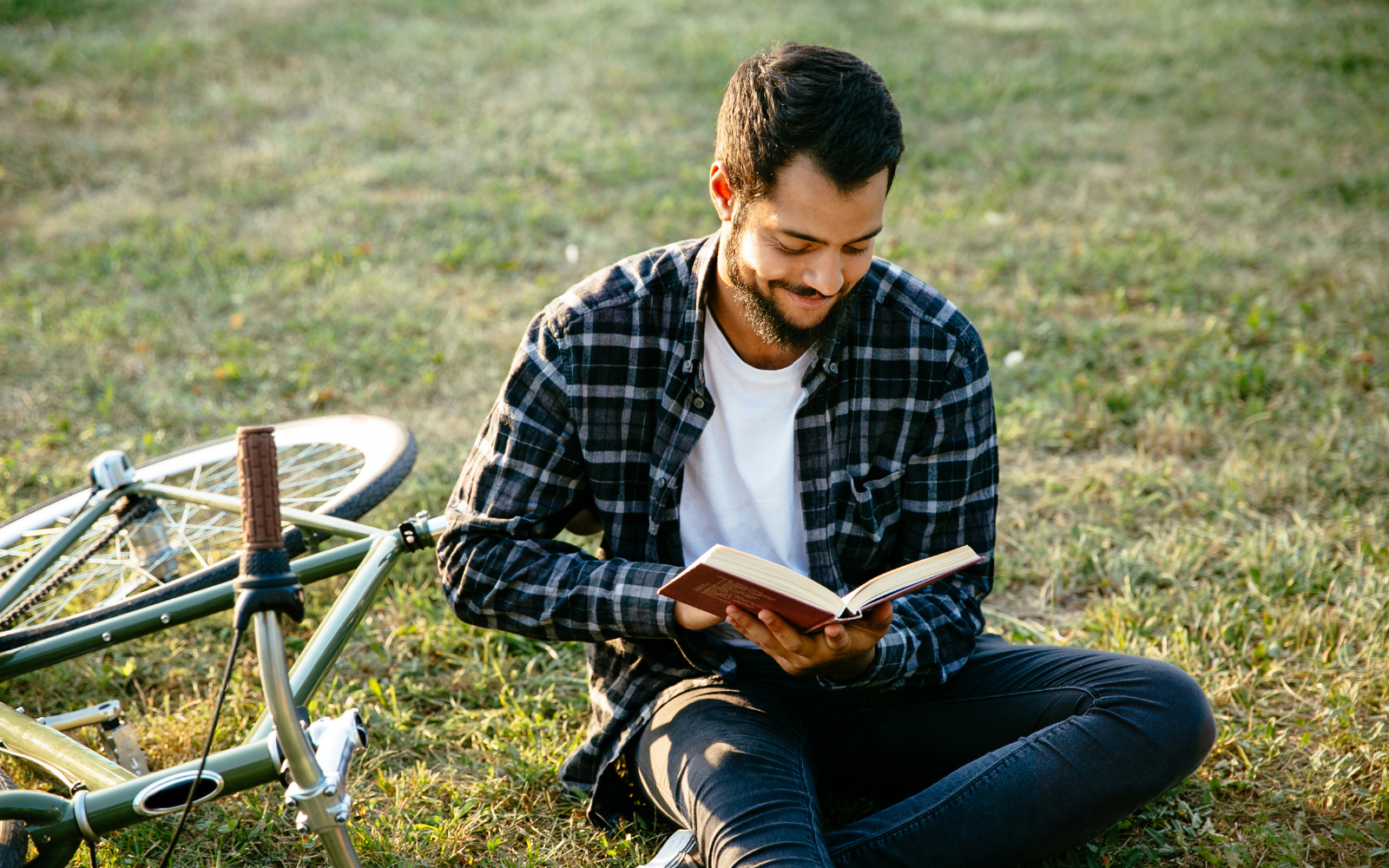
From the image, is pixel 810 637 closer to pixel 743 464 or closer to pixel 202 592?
pixel 743 464

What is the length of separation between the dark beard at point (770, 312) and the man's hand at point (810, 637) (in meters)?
0.59

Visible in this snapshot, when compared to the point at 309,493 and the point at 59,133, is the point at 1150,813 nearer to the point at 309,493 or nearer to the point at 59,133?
the point at 309,493

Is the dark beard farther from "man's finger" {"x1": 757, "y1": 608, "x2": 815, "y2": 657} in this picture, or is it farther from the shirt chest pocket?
"man's finger" {"x1": 757, "y1": 608, "x2": 815, "y2": 657}

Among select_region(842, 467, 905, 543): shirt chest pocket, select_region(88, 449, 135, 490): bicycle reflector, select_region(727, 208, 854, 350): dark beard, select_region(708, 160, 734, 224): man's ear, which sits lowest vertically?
select_region(88, 449, 135, 490): bicycle reflector

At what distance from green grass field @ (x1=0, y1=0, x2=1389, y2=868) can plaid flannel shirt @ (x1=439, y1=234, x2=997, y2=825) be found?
2.07ft

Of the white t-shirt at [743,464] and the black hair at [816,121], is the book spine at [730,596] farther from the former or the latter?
the black hair at [816,121]

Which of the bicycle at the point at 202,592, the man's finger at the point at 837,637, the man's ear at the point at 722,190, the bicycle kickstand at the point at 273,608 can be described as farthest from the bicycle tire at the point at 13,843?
the man's ear at the point at 722,190

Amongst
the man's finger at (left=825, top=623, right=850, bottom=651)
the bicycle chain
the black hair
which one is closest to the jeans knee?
the man's finger at (left=825, top=623, right=850, bottom=651)

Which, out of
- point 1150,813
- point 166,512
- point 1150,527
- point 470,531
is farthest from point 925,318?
point 166,512

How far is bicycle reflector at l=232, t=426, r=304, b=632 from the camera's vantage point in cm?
146

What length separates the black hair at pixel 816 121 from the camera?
204cm

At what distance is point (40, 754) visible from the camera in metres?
2.11

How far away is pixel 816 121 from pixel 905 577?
2.88 feet

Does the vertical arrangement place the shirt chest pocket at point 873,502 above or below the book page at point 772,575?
below
